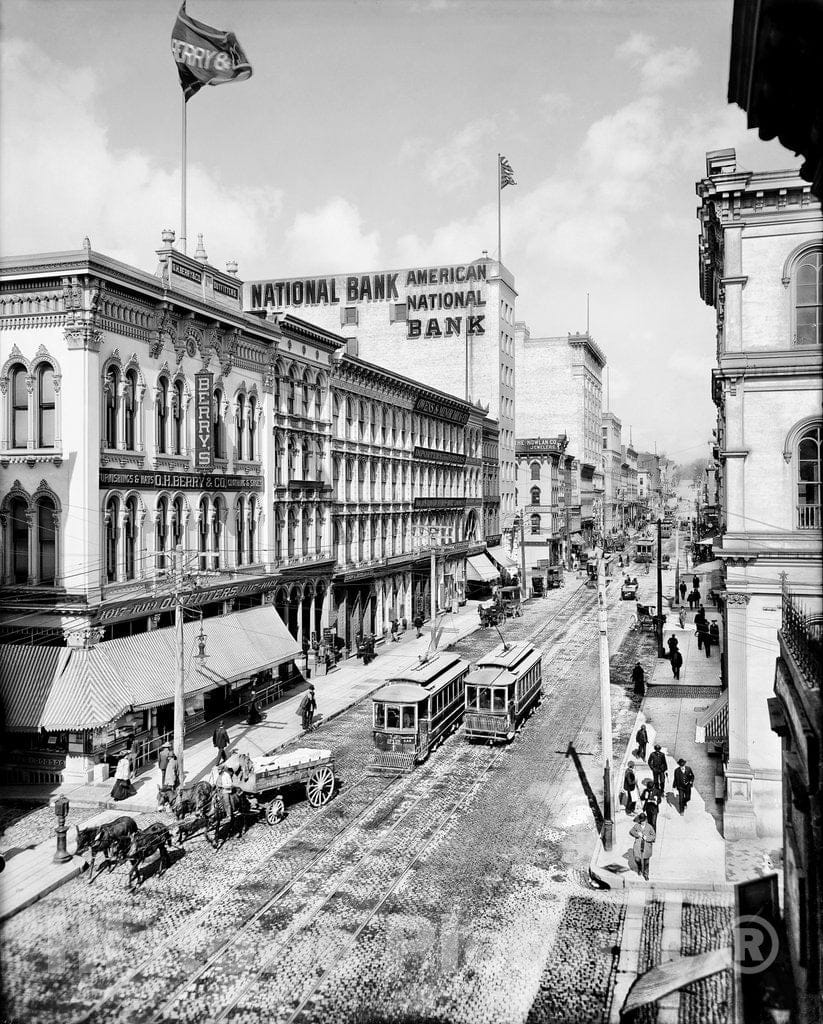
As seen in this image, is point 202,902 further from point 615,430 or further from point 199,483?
point 615,430

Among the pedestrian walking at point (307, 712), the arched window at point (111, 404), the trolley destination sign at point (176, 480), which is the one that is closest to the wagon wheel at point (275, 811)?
the pedestrian walking at point (307, 712)

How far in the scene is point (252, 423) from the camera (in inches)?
1399

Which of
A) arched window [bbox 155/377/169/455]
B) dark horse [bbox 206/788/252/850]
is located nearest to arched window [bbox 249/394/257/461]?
arched window [bbox 155/377/169/455]

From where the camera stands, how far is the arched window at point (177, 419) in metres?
30.1

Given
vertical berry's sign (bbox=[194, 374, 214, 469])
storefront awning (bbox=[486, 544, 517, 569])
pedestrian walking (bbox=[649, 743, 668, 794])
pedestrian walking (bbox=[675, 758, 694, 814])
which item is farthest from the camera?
storefront awning (bbox=[486, 544, 517, 569])

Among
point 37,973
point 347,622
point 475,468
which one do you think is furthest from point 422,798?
point 475,468

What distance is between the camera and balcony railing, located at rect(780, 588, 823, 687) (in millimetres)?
9746

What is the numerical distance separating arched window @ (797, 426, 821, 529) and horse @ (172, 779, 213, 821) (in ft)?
51.6

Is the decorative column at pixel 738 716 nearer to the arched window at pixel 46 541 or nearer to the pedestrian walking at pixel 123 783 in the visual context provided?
the pedestrian walking at pixel 123 783

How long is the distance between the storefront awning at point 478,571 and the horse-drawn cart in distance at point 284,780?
44.7 meters

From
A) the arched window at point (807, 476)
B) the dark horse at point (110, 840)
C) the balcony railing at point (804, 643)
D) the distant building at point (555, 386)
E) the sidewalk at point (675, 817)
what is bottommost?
the sidewalk at point (675, 817)

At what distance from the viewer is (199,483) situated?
3106 centimetres

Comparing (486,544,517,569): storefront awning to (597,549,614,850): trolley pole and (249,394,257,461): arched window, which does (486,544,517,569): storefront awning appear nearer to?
(249,394,257,461): arched window

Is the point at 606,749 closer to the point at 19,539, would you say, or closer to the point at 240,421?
the point at 19,539
